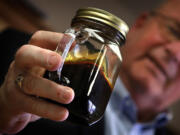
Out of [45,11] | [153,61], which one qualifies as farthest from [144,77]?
[45,11]

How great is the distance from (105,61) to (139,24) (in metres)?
0.76

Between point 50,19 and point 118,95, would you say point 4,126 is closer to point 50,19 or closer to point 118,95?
point 118,95

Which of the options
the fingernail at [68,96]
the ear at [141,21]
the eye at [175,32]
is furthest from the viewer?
the ear at [141,21]

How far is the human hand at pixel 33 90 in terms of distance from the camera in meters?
0.22

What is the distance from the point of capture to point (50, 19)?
Answer: 1.06 metres

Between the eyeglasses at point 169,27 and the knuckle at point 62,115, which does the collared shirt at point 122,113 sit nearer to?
the eyeglasses at point 169,27

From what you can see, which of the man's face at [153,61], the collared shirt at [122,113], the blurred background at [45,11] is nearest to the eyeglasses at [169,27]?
the man's face at [153,61]

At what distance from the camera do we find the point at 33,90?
25 centimetres

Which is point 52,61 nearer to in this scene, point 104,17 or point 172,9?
point 104,17

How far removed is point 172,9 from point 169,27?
0.08 m

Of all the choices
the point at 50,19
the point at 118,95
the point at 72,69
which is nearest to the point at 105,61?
the point at 72,69

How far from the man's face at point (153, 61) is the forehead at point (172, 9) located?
0.04ft

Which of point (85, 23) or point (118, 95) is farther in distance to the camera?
point (118, 95)

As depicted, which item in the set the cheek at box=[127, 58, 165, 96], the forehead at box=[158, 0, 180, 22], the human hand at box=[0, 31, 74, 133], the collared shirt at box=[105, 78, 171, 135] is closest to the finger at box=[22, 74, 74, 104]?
the human hand at box=[0, 31, 74, 133]
